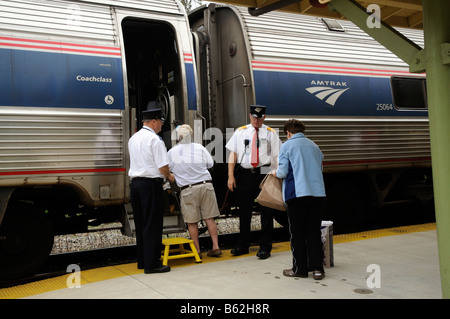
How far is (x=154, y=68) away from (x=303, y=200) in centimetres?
399

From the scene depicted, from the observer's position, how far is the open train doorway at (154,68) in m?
6.79

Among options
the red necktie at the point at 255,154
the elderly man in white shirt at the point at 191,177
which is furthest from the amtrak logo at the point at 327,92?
Answer: the elderly man in white shirt at the point at 191,177

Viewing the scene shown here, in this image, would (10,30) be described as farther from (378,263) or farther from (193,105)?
(378,263)

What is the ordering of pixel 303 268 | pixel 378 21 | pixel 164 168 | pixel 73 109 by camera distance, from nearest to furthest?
pixel 378 21, pixel 303 268, pixel 164 168, pixel 73 109

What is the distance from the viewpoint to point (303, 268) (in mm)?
4805

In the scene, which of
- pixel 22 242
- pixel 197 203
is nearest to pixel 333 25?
pixel 197 203

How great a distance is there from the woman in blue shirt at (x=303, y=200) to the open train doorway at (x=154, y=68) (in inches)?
91.5

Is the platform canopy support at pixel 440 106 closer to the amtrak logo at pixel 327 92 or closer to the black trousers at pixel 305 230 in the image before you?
the black trousers at pixel 305 230

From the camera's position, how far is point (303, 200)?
4.77m

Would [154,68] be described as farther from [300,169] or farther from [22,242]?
[300,169]

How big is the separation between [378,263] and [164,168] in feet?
8.81

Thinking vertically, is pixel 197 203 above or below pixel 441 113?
below

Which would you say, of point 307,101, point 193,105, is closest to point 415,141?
point 307,101

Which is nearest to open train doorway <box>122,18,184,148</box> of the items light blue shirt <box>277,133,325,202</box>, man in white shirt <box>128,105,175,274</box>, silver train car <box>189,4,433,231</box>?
silver train car <box>189,4,433,231</box>
